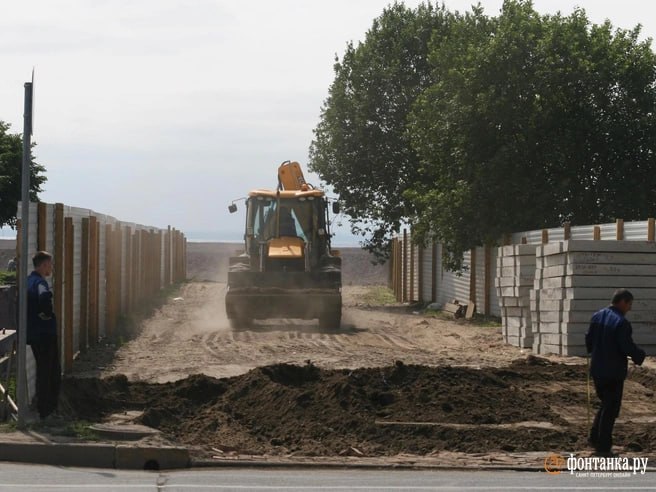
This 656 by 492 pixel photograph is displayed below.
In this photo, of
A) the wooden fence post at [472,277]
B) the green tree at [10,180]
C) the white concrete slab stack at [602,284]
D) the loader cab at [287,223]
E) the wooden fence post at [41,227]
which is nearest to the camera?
the wooden fence post at [41,227]

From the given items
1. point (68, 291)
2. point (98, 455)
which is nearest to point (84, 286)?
point (68, 291)

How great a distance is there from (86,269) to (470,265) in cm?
1611

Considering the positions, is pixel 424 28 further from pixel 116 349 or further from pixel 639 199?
pixel 116 349

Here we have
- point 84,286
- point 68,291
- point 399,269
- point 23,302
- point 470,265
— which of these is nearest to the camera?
point 23,302

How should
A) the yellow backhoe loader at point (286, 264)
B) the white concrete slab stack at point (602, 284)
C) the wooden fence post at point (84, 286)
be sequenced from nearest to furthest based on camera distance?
the wooden fence post at point (84, 286) → the white concrete slab stack at point (602, 284) → the yellow backhoe loader at point (286, 264)

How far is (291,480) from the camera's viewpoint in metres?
10.0

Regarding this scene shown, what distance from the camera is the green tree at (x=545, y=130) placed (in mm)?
31359

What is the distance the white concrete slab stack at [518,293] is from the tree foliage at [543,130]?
7.13 metres

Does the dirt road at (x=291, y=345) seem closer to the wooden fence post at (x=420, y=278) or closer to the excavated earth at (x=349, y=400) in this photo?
the excavated earth at (x=349, y=400)

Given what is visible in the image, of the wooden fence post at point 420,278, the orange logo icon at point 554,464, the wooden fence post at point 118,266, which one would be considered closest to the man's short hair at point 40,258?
the orange logo icon at point 554,464

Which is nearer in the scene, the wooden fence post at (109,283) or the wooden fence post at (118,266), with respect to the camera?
the wooden fence post at (109,283)

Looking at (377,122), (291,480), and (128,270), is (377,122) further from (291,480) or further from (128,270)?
(291,480)

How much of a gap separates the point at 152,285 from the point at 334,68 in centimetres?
1358

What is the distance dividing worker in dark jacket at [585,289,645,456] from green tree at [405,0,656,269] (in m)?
19.4
